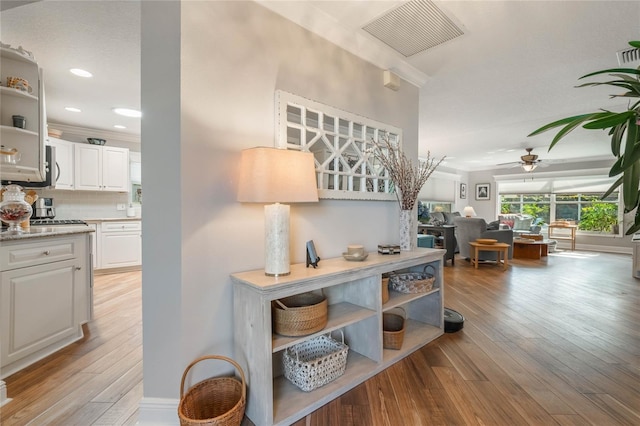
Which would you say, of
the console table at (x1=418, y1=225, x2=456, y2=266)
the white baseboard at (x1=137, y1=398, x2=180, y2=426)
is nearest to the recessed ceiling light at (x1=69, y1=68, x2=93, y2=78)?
the white baseboard at (x1=137, y1=398, x2=180, y2=426)

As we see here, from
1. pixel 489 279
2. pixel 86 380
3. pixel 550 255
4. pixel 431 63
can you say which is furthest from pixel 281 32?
pixel 550 255

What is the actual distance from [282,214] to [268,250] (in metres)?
0.20

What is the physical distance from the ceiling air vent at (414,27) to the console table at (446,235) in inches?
154

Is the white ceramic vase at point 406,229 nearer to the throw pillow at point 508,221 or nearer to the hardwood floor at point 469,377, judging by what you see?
the hardwood floor at point 469,377

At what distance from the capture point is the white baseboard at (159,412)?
4.61 feet

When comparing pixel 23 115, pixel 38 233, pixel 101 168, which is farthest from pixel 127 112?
pixel 38 233

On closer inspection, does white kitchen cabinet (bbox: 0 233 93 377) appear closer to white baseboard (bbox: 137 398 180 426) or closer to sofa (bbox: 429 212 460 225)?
white baseboard (bbox: 137 398 180 426)

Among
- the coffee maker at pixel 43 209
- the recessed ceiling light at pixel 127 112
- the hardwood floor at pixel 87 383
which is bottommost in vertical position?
the hardwood floor at pixel 87 383

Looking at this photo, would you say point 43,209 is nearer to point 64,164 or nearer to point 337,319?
point 64,164

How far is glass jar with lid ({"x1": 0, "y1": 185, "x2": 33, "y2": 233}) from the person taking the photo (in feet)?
6.62

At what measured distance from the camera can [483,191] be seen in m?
9.37

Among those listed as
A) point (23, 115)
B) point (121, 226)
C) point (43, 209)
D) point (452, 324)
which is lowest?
point (452, 324)

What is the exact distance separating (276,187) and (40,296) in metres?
2.03

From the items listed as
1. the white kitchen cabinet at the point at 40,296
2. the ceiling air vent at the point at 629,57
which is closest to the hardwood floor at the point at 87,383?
the white kitchen cabinet at the point at 40,296
